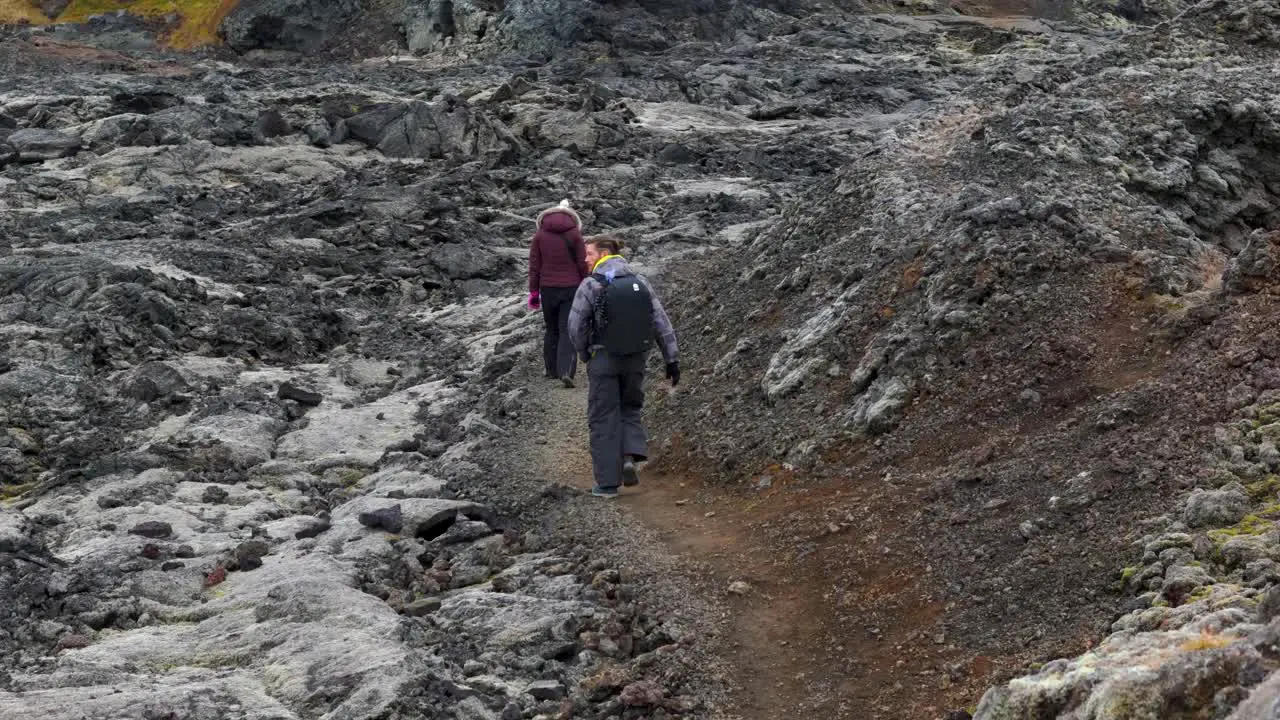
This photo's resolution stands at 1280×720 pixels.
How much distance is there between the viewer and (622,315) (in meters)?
12.7

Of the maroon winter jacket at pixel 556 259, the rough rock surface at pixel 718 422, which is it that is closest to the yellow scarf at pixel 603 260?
the rough rock surface at pixel 718 422

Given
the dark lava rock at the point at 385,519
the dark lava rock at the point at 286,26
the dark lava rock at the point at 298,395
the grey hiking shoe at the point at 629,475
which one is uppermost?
the grey hiking shoe at the point at 629,475

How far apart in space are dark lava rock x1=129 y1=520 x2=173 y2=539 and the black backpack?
4.55 m

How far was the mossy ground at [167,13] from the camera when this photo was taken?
2635 inches

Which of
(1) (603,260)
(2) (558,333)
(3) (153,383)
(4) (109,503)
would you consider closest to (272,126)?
(3) (153,383)

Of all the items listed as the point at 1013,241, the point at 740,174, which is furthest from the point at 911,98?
the point at 1013,241

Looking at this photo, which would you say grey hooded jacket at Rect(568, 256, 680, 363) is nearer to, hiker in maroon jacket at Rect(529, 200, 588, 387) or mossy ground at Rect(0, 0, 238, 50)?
hiker in maroon jacket at Rect(529, 200, 588, 387)

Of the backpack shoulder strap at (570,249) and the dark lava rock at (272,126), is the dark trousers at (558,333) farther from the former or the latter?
the dark lava rock at (272,126)

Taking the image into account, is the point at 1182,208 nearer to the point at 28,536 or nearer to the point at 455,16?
the point at 28,536

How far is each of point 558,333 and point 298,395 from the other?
12.5ft

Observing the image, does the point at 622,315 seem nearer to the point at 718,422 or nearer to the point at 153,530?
the point at 718,422

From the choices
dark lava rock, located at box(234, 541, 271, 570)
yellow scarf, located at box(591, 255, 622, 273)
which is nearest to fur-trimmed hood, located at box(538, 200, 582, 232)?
yellow scarf, located at box(591, 255, 622, 273)

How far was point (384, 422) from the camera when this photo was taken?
17.8 meters

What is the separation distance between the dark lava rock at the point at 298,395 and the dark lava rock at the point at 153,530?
501 centimetres
